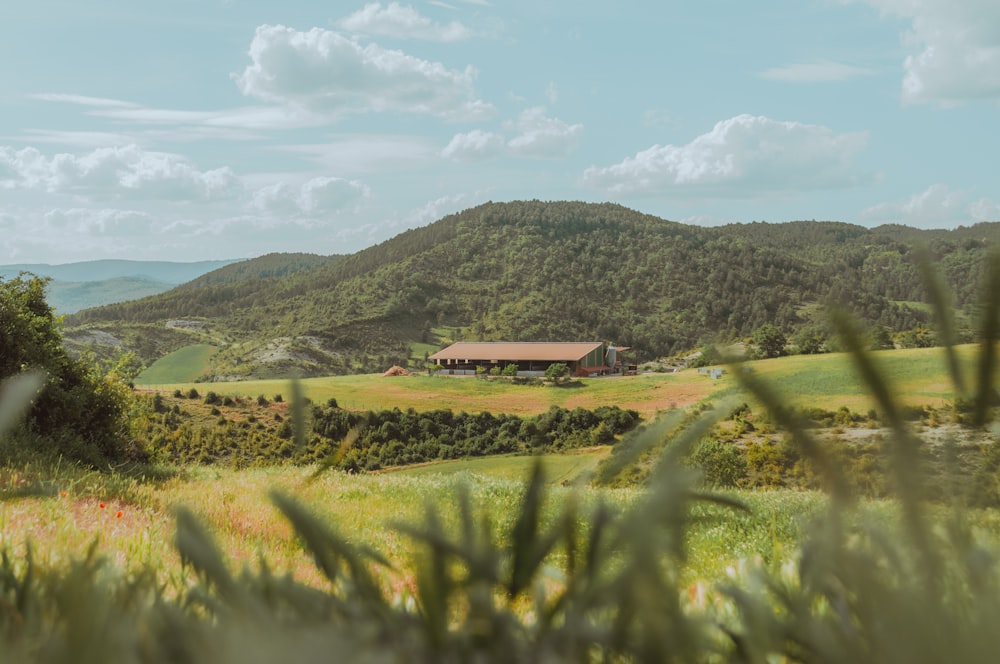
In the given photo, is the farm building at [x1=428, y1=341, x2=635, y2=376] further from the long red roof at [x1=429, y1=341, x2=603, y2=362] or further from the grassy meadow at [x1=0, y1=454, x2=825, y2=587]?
the grassy meadow at [x1=0, y1=454, x2=825, y2=587]

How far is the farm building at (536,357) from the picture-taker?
29406mm

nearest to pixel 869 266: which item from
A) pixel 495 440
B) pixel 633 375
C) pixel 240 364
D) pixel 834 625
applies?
pixel 633 375

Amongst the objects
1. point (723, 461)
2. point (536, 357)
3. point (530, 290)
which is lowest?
point (723, 461)

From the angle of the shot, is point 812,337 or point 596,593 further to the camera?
point 812,337

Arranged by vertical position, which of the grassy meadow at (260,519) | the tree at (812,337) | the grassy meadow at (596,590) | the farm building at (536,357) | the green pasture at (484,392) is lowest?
the green pasture at (484,392)

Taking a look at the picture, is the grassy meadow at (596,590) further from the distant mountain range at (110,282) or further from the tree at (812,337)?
the distant mountain range at (110,282)

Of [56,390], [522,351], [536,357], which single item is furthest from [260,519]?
[522,351]

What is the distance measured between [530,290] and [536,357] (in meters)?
13.0

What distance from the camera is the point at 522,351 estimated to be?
31219 millimetres

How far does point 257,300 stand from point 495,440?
2892cm

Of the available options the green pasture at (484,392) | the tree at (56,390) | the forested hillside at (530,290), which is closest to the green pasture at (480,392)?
the green pasture at (484,392)

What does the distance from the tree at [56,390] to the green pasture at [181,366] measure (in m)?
28.7

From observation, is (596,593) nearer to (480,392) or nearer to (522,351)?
(480,392)

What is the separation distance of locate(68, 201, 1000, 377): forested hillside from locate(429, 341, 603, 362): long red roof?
12.6 ft
